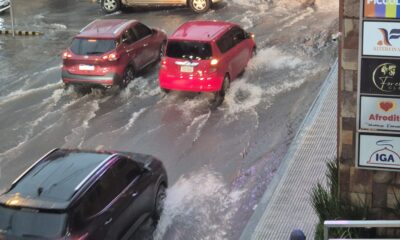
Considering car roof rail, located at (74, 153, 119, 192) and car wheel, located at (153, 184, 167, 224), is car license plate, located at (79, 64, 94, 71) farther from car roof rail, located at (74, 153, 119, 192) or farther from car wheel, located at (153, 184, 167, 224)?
car roof rail, located at (74, 153, 119, 192)

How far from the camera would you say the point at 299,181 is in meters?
10.9

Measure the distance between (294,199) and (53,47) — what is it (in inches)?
543

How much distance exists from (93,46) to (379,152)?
11.1 m

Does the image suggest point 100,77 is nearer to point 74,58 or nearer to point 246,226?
point 74,58

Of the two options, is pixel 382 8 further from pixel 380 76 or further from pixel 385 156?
pixel 385 156

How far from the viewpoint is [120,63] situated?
16.9m

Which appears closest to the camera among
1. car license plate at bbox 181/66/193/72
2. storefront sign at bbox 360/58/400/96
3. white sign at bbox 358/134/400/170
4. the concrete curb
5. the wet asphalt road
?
storefront sign at bbox 360/58/400/96

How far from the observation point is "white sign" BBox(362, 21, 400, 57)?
6.70 meters

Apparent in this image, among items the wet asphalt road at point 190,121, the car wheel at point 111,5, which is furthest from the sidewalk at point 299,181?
the car wheel at point 111,5

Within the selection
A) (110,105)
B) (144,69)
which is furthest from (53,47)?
(110,105)

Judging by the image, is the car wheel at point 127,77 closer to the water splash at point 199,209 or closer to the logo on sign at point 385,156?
the water splash at point 199,209

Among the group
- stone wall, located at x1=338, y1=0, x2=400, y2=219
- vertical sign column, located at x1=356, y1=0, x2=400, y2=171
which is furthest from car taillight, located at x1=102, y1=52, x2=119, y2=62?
vertical sign column, located at x1=356, y1=0, x2=400, y2=171

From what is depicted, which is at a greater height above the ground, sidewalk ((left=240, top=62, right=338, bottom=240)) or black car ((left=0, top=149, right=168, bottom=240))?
black car ((left=0, top=149, right=168, bottom=240))

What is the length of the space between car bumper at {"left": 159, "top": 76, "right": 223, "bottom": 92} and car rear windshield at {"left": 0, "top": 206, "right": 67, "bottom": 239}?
25.8 feet
